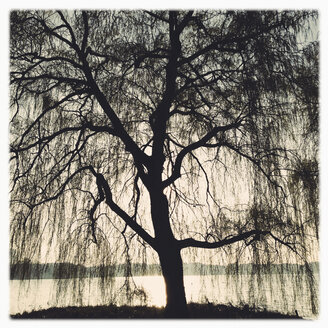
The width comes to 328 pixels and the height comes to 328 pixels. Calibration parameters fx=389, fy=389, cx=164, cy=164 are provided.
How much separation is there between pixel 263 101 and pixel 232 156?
634mm

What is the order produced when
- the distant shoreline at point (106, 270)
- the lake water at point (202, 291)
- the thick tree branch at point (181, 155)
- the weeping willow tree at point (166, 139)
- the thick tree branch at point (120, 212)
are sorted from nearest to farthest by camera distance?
the lake water at point (202, 291) < the distant shoreline at point (106, 270) < the weeping willow tree at point (166, 139) < the thick tree branch at point (120, 212) < the thick tree branch at point (181, 155)

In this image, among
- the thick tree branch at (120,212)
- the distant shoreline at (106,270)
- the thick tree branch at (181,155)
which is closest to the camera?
the distant shoreline at (106,270)

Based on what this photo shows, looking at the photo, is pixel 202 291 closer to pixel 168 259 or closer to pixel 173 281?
pixel 173 281

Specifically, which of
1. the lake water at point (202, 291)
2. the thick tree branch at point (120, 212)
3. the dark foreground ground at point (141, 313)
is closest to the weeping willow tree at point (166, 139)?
the thick tree branch at point (120, 212)

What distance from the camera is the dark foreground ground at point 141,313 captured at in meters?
3.87

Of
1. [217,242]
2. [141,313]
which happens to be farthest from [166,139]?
[141,313]

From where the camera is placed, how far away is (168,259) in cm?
400

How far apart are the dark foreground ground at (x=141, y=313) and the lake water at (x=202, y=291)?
0.11m

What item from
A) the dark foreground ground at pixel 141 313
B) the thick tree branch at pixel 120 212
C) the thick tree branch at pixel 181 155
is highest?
the thick tree branch at pixel 181 155

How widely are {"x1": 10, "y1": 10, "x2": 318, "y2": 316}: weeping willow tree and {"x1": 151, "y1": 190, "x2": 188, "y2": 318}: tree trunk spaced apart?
14mm

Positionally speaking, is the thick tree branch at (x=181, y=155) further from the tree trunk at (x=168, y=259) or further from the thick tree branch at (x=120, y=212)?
the thick tree branch at (x=120, y=212)

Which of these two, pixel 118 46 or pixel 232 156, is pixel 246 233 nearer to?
pixel 232 156
